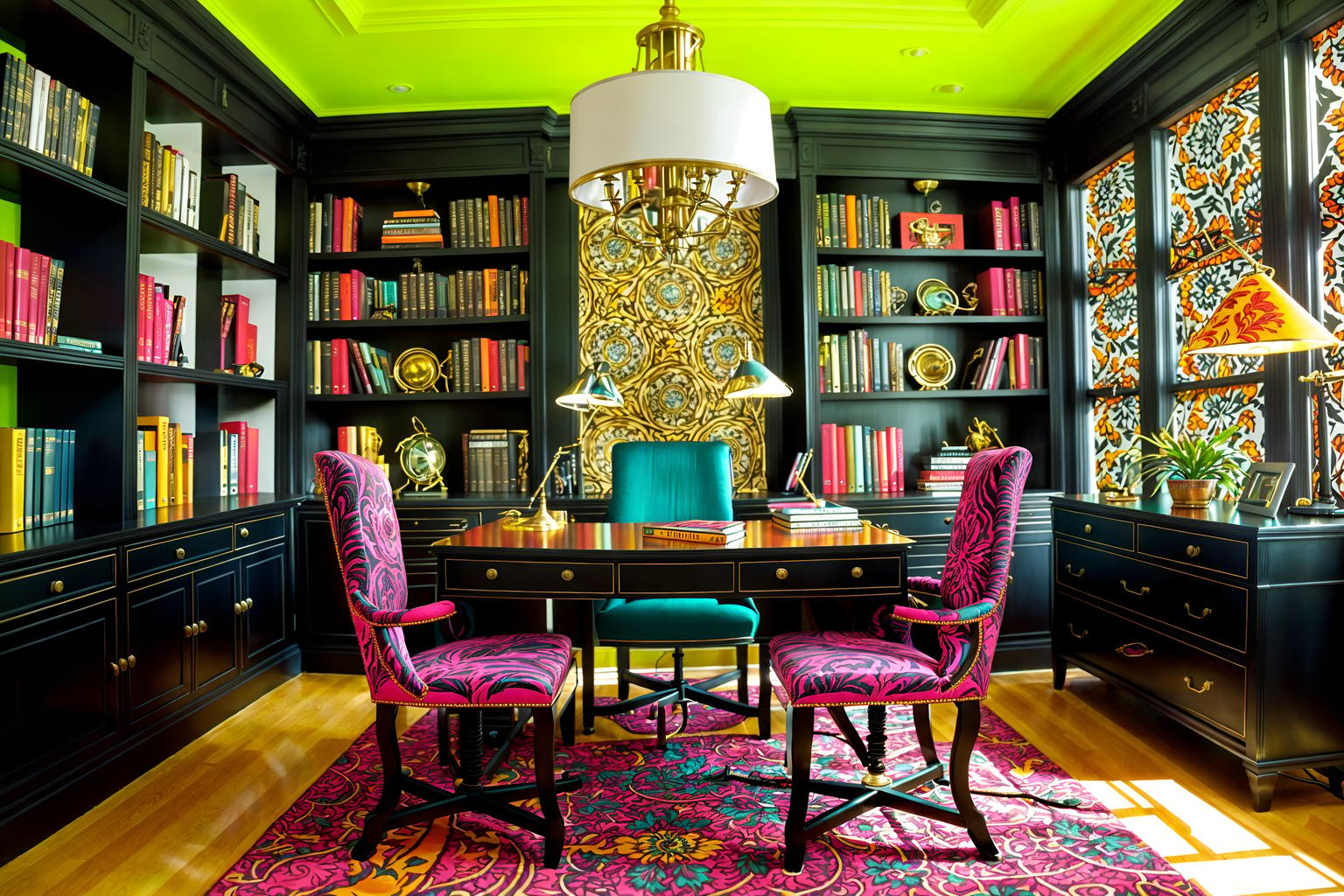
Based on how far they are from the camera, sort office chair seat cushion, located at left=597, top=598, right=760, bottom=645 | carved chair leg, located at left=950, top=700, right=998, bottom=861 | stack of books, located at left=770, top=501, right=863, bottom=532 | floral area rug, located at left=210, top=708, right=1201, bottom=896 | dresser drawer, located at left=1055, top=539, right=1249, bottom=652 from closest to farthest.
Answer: floral area rug, located at left=210, top=708, right=1201, bottom=896, carved chair leg, located at left=950, top=700, right=998, bottom=861, dresser drawer, located at left=1055, top=539, right=1249, bottom=652, stack of books, located at left=770, top=501, right=863, bottom=532, office chair seat cushion, located at left=597, top=598, right=760, bottom=645

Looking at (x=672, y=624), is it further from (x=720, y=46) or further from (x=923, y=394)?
(x=720, y=46)

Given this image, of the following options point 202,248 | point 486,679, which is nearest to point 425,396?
point 202,248

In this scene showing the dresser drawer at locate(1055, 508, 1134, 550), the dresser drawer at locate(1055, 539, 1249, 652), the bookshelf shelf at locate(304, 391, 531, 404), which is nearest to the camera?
the dresser drawer at locate(1055, 539, 1249, 652)

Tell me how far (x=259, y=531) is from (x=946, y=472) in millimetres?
3124

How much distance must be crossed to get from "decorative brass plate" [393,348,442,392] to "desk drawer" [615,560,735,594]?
2205 millimetres

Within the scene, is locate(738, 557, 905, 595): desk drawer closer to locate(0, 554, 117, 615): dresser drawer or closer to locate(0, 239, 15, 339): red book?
locate(0, 554, 117, 615): dresser drawer

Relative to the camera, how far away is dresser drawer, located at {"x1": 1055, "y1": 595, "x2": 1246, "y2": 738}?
239 centimetres

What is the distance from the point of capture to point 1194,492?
271 cm

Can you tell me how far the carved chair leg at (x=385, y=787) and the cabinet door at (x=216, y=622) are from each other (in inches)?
50.7

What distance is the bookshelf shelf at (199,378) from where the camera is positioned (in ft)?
9.65

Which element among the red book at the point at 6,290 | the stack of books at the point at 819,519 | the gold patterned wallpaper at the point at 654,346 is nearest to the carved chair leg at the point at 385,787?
the stack of books at the point at 819,519

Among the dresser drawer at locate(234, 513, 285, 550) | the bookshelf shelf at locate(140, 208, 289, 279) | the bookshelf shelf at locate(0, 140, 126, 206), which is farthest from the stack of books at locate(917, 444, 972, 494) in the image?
the bookshelf shelf at locate(0, 140, 126, 206)

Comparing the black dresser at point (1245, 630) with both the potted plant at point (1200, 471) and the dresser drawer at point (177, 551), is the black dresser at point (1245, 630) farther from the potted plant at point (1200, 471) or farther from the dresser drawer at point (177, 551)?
the dresser drawer at point (177, 551)

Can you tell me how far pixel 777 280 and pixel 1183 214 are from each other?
179 cm
